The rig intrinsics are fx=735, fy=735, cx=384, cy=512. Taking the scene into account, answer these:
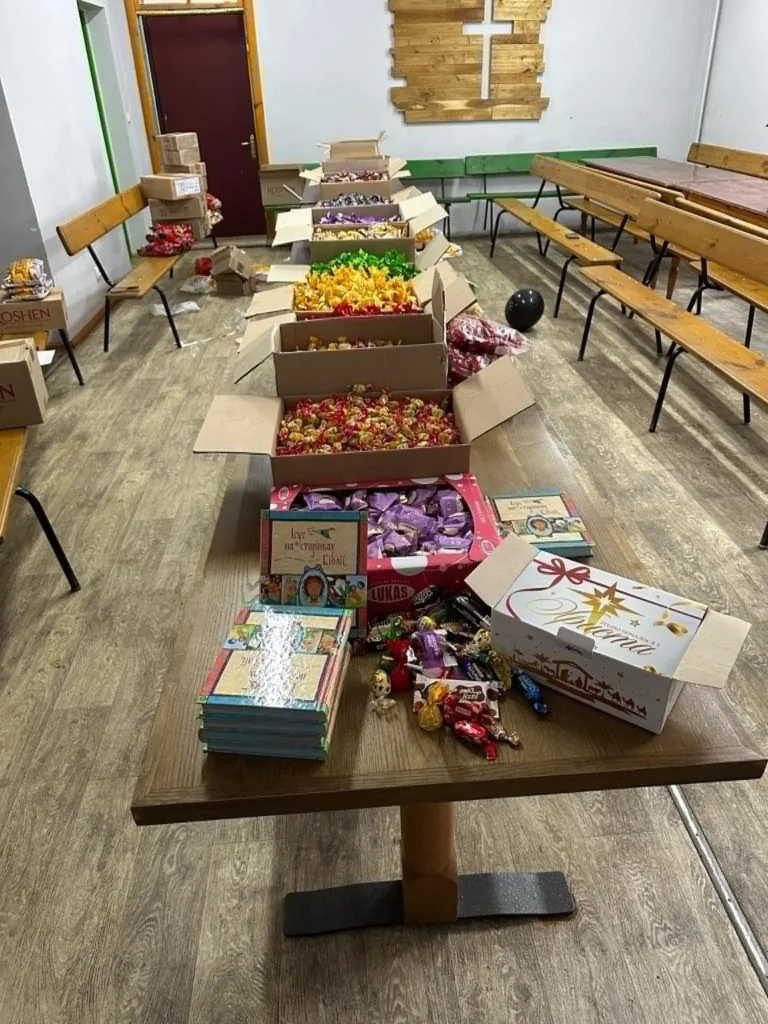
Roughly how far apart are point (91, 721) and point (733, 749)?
65.5 inches

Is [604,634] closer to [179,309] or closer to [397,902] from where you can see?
[397,902]

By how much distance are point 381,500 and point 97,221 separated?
14.1 ft

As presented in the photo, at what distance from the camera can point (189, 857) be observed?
66.1 inches

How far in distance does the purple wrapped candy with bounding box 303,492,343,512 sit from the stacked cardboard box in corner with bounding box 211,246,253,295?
4.82 metres

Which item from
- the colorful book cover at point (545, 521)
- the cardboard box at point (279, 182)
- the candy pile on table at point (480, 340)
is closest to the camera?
the colorful book cover at point (545, 521)

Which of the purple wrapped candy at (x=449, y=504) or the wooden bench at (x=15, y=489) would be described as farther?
the wooden bench at (x=15, y=489)

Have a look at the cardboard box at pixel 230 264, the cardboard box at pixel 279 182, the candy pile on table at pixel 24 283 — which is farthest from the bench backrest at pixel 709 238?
the cardboard box at pixel 279 182

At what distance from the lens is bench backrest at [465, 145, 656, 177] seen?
7312 millimetres

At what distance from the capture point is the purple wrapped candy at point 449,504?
1462 millimetres

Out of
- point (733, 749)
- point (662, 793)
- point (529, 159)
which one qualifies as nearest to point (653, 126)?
point (529, 159)

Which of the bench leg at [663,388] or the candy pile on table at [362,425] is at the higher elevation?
the candy pile on table at [362,425]

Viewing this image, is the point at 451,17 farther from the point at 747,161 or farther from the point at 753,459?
the point at 753,459

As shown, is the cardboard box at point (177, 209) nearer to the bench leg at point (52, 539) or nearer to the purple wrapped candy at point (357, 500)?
the bench leg at point (52, 539)

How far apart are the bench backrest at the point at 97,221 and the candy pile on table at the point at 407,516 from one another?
3.62m
